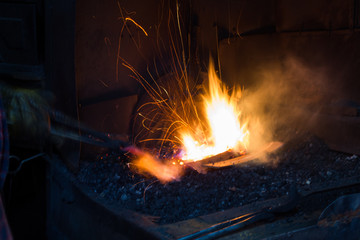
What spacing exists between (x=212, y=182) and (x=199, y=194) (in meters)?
0.20

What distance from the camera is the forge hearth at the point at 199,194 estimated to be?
2293 millimetres

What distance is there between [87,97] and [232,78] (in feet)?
5.27

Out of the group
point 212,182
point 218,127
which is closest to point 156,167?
point 212,182

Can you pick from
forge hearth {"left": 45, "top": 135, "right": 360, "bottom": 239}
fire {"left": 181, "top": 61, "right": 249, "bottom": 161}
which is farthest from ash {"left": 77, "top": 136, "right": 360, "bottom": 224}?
fire {"left": 181, "top": 61, "right": 249, "bottom": 161}

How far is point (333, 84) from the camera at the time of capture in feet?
10.9

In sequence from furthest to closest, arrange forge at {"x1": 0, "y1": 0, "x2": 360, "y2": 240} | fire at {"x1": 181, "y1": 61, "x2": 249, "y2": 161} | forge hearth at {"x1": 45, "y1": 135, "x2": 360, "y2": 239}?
fire at {"x1": 181, "y1": 61, "x2": 249, "y2": 161} → forge at {"x1": 0, "y1": 0, "x2": 360, "y2": 240} → forge hearth at {"x1": 45, "y1": 135, "x2": 360, "y2": 239}

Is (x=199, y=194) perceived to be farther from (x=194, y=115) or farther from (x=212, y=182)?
(x=194, y=115)

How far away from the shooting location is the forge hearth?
2293 mm

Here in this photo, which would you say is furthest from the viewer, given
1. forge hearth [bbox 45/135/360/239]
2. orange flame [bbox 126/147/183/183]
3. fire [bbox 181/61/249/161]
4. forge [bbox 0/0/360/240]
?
fire [bbox 181/61/249/161]

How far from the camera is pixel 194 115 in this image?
3.96 meters

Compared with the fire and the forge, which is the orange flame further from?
the fire

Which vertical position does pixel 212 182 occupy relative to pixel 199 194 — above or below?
above

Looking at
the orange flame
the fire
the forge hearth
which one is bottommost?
the forge hearth

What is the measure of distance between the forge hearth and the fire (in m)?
0.50
